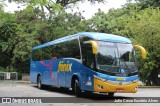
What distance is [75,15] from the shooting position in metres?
39.8

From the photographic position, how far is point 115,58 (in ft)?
53.3

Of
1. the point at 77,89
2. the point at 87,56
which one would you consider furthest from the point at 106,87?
the point at 77,89

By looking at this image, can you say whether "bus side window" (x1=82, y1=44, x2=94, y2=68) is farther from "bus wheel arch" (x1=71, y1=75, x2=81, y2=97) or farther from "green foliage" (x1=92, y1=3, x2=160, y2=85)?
"green foliage" (x1=92, y1=3, x2=160, y2=85)

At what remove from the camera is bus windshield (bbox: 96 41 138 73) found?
15969 millimetres

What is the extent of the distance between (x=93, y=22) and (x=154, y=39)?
1733cm

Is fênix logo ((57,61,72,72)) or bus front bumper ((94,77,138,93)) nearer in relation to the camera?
bus front bumper ((94,77,138,93))

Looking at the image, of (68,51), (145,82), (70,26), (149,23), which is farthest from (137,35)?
(68,51)

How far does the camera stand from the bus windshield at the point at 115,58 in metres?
16.0

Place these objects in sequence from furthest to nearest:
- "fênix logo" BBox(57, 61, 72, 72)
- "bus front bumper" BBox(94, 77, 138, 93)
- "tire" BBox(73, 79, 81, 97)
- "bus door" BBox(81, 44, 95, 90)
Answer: "fênix logo" BBox(57, 61, 72, 72) → "tire" BBox(73, 79, 81, 97) → "bus door" BBox(81, 44, 95, 90) → "bus front bumper" BBox(94, 77, 138, 93)

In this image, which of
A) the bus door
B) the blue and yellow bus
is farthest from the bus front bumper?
the bus door

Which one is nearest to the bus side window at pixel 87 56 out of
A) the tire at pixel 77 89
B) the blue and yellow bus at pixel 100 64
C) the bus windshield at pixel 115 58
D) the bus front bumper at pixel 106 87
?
the blue and yellow bus at pixel 100 64

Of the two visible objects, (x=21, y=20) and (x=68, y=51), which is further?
(x=21, y=20)

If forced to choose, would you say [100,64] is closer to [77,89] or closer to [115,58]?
[115,58]

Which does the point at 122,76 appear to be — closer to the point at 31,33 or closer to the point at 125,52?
the point at 125,52
